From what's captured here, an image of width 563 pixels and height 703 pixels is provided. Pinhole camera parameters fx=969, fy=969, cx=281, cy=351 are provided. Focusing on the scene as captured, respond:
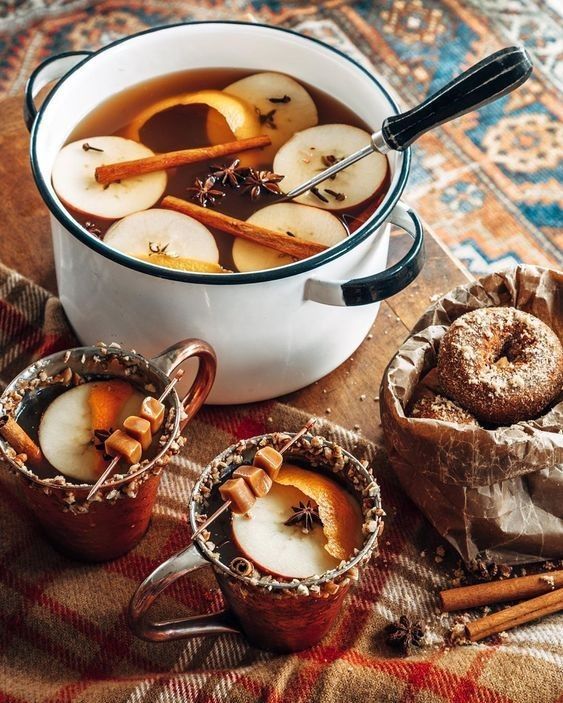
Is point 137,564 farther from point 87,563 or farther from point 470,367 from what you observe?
point 470,367

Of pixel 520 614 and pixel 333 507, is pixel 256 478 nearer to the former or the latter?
pixel 333 507

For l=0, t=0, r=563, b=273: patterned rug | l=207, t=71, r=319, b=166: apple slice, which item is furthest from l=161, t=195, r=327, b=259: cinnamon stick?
l=0, t=0, r=563, b=273: patterned rug

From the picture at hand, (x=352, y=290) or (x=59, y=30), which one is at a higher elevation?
(x=352, y=290)

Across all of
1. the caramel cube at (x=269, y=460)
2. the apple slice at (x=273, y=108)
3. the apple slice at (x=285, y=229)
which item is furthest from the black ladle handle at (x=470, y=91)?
the caramel cube at (x=269, y=460)

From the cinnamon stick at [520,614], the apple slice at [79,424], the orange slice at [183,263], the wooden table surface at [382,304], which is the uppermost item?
the orange slice at [183,263]

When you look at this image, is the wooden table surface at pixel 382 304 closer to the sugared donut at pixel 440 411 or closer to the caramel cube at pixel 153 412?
the sugared donut at pixel 440 411

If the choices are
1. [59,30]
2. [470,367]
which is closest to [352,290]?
[470,367]
